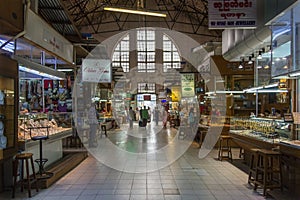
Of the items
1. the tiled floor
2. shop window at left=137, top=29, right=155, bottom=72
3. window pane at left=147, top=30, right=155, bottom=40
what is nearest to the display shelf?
the tiled floor

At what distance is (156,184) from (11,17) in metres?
3.70

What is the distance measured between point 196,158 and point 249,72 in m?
5.37

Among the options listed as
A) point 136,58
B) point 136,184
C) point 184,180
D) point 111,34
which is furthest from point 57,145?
point 136,58

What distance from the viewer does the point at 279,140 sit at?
547cm

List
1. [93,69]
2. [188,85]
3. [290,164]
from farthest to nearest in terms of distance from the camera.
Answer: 1. [188,85]
2. [93,69]
3. [290,164]

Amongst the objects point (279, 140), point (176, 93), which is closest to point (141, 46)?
point (176, 93)

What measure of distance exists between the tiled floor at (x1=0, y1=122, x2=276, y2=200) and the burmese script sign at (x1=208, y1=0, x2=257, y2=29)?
292 centimetres

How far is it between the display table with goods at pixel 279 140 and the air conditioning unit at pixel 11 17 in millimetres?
4480

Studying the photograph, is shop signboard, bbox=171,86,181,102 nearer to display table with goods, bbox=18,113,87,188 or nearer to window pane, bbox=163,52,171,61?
window pane, bbox=163,52,171,61

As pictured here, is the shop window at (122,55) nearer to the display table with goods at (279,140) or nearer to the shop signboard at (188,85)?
the shop signboard at (188,85)

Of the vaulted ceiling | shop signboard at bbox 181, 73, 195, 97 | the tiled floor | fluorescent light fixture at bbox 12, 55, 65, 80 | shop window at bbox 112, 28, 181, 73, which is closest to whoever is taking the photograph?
the tiled floor

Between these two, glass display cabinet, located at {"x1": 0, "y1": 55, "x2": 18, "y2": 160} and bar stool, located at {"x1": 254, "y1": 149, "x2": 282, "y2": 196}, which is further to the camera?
bar stool, located at {"x1": 254, "y1": 149, "x2": 282, "y2": 196}

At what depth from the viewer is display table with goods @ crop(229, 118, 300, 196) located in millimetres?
4473

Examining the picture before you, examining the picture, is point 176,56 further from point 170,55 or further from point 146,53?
point 146,53
